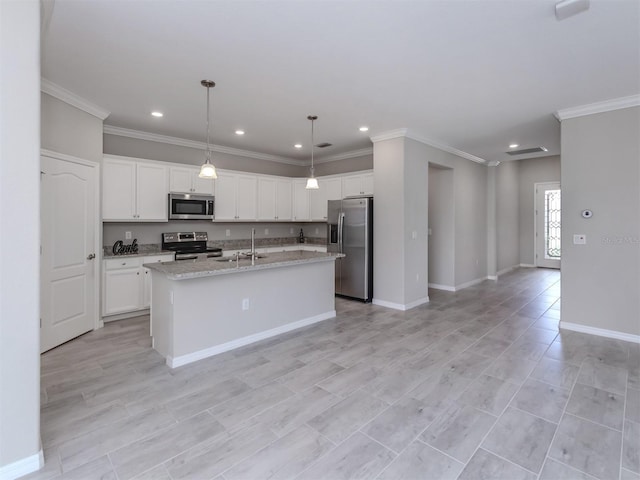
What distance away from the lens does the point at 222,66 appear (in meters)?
2.96

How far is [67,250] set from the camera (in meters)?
3.71

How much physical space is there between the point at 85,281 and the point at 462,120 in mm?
5260

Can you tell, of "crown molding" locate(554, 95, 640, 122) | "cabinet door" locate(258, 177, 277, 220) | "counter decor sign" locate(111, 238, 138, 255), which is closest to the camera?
"crown molding" locate(554, 95, 640, 122)

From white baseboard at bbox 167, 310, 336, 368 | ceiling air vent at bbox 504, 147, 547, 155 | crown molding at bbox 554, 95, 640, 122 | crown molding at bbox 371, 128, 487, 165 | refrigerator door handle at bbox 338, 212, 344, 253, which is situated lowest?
white baseboard at bbox 167, 310, 336, 368

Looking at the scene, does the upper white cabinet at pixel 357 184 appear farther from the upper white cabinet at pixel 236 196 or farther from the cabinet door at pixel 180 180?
the cabinet door at pixel 180 180

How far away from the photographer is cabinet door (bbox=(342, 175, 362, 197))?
19.3 ft

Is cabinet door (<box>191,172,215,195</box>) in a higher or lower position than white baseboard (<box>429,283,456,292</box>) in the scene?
higher

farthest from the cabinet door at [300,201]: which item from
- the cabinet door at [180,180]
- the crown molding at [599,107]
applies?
the crown molding at [599,107]

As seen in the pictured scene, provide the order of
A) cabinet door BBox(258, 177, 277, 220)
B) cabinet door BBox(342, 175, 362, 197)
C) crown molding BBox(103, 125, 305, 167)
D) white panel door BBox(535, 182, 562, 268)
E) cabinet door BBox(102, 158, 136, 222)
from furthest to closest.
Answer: white panel door BBox(535, 182, 562, 268)
cabinet door BBox(258, 177, 277, 220)
cabinet door BBox(342, 175, 362, 197)
crown molding BBox(103, 125, 305, 167)
cabinet door BBox(102, 158, 136, 222)

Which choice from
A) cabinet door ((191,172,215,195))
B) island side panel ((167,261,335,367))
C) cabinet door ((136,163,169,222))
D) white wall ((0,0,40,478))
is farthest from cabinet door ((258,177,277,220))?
white wall ((0,0,40,478))

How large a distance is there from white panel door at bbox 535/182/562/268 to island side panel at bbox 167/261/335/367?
7701 millimetres

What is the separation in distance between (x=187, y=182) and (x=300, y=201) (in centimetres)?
233

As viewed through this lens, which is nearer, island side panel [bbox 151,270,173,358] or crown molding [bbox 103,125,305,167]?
island side panel [bbox 151,270,173,358]

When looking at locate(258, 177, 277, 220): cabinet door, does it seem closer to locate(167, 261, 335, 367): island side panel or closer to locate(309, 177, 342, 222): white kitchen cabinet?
locate(309, 177, 342, 222): white kitchen cabinet
